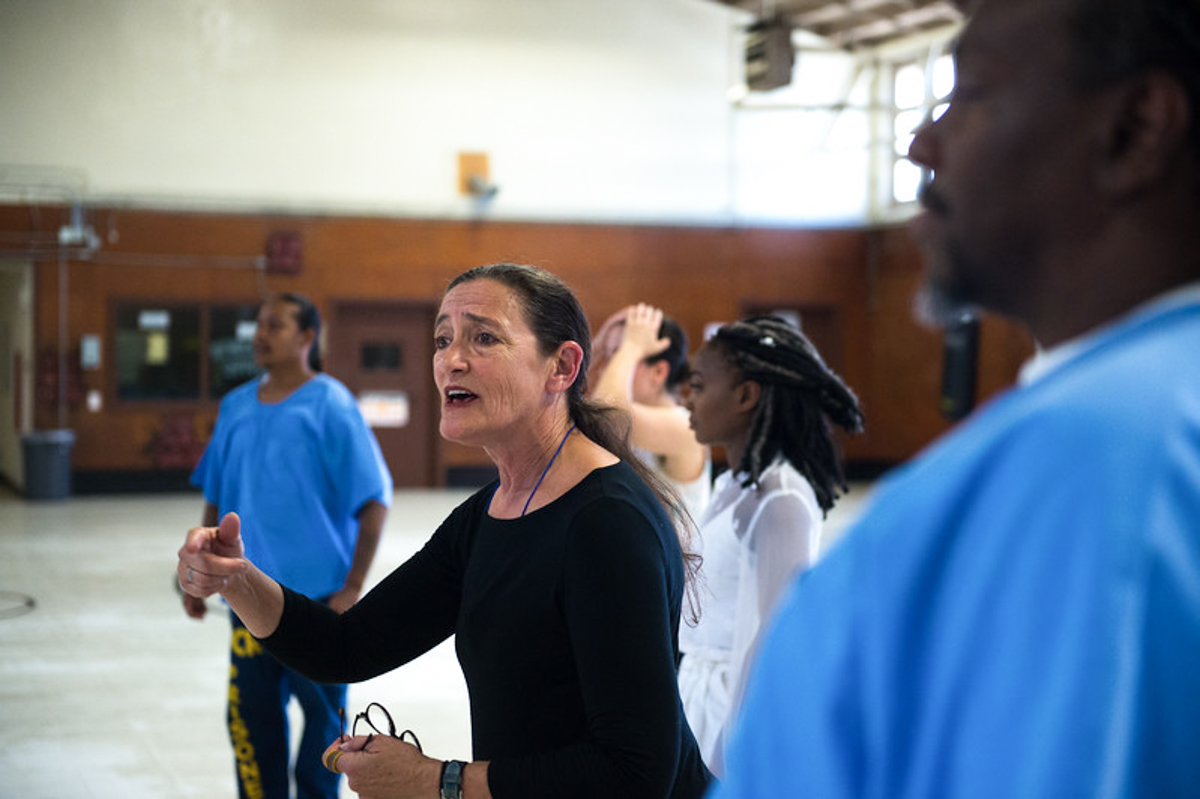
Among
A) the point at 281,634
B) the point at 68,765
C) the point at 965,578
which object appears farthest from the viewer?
the point at 68,765

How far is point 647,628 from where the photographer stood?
158 cm

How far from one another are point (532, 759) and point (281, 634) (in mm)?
523

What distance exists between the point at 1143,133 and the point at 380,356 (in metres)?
14.6

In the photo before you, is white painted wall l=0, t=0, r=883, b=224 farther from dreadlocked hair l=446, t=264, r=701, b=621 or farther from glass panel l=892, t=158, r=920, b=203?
dreadlocked hair l=446, t=264, r=701, b=621

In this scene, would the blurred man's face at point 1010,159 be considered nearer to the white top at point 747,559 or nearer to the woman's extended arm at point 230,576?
the woman's extended arm at point 230,576

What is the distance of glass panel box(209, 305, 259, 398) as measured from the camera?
14.1 metres

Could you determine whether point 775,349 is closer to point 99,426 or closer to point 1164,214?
point 1164,214

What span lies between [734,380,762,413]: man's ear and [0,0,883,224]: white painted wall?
12235mm

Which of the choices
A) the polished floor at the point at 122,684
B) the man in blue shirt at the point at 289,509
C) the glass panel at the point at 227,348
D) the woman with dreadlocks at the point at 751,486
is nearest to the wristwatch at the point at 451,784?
the woman with dreadlocks at the point at 751,486

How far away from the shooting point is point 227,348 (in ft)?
46.5

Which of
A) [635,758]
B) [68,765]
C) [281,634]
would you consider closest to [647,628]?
[635,758]

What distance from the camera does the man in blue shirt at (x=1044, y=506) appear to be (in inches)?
22.7

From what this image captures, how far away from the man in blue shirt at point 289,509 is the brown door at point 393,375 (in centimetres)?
1078

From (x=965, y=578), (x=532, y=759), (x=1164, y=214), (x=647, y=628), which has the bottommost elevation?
(x=532, y=759)
